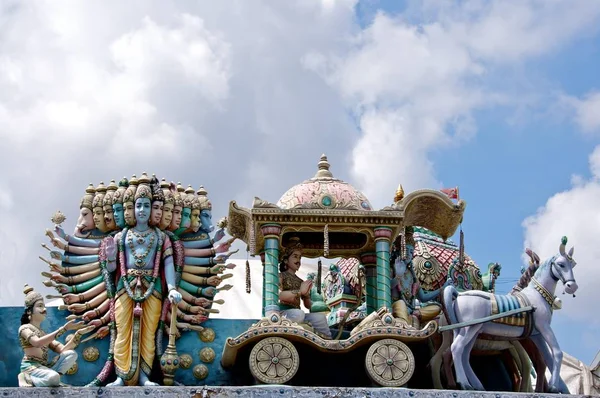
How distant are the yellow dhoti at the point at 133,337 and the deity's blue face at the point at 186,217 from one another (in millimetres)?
1056

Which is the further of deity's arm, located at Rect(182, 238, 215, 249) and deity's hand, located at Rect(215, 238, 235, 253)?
deity's hand, located at Rect(215, 238, 235, 253)

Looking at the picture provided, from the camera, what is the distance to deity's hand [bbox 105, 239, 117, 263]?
594 inches

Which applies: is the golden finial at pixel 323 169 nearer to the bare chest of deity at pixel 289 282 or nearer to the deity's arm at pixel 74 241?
the bare chest of deity at pixel 289 282

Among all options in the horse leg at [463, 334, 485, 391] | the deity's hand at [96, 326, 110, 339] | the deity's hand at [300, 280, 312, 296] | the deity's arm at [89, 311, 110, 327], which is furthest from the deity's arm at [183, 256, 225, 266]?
the horse leg at [463, 334, 485, 391]

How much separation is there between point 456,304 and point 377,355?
52.6 inches

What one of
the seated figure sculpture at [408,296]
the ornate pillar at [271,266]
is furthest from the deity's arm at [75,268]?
the seated figure sculpture at [408,296]

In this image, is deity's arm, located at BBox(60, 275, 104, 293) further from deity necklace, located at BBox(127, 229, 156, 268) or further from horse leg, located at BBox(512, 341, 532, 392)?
horse leg, located at BBox(512, 341, 532, 392)

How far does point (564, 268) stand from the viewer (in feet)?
50.4

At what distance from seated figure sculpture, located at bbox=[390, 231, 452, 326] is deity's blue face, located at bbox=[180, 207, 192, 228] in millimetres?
2943

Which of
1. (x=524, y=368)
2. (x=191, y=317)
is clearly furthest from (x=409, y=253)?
(x=191, y=317)

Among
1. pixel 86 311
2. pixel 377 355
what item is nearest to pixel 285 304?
pixel 377 355

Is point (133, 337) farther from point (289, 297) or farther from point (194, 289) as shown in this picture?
point (289, 297)

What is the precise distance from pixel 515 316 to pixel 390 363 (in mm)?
1833

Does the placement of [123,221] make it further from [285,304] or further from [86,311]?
[285,304]
